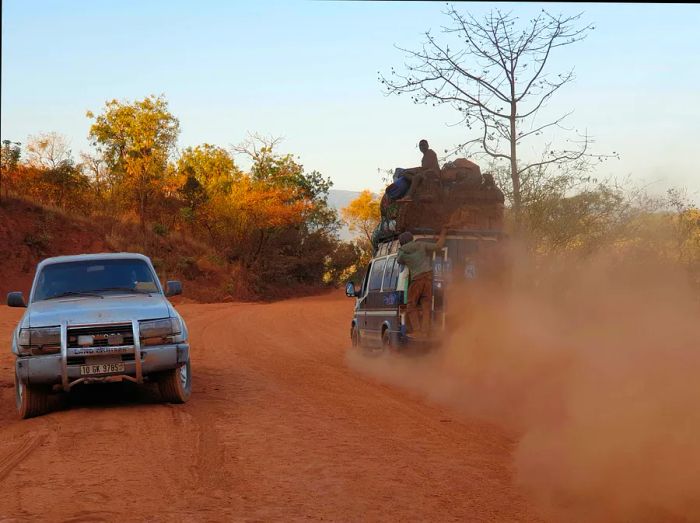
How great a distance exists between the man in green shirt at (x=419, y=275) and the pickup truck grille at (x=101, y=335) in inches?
203

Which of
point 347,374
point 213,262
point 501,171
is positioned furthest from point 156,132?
point 347,374

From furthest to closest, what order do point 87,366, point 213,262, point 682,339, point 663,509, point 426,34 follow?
point 213,262 < point 426,34 < point 87,366 < point 682,339 < point 663,509

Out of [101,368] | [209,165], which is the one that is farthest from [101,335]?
[209,165]

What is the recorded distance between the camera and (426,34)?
20.0 m

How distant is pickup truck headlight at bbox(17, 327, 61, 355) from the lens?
401 inches

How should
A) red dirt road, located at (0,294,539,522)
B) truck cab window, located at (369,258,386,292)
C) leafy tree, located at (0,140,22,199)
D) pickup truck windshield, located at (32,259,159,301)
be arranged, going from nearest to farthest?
red dirt road, located at (0,294,539,522), pickup truck windshield, located at (32,259,159,301), truck cab window, located at (369,258,386,292), leafy tree, located at (0,140,22,199)

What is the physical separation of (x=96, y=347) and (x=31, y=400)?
41.5 inches

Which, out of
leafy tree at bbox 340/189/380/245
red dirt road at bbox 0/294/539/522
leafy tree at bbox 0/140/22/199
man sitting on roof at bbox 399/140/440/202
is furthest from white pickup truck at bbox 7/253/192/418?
leafy tree at bbox 340/189/380/245

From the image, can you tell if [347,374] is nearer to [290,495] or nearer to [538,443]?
[538,443]

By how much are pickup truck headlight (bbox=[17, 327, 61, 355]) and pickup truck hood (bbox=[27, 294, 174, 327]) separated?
0.09m

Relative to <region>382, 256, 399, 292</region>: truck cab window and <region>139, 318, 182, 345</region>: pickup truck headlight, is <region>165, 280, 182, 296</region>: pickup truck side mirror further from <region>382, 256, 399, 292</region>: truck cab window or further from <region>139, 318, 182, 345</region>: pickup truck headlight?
<region>382, 256, 399, 292</region>: truck cab window

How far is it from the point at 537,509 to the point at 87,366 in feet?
19.8

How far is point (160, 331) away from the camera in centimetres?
1060

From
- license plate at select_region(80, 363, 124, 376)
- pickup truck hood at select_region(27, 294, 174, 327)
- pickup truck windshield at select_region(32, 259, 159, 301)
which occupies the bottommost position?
license plate at select_region(80, 363, 124, 376)
